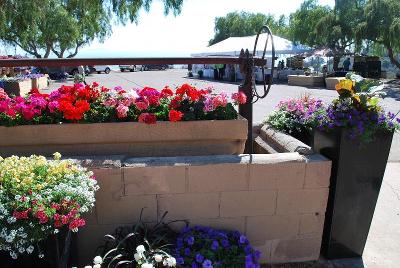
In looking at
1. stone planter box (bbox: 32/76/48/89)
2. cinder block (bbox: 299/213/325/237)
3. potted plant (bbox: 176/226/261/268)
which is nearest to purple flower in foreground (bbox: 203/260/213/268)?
potted plant (bbox: 176/226/261/268)

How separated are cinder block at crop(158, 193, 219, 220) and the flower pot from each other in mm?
Answer: 926

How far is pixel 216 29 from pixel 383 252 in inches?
2644

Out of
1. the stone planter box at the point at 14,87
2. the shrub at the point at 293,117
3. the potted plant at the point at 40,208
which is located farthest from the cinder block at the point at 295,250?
the stone planter box at the point at 14,87

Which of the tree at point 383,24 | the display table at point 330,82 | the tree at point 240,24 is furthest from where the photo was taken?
the tree at point 240,24

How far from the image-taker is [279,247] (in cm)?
307

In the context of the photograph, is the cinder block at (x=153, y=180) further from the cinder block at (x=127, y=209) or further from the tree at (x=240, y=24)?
the tree at (x=240, y=24)

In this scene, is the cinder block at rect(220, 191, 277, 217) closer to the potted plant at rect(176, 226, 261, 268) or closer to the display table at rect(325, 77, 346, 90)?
the potted plant at rect(176, 226, 261, 268)

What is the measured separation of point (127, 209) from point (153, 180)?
0.95 feet

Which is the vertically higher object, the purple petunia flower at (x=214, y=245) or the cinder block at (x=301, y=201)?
the cinder block at (x=301, y=201)

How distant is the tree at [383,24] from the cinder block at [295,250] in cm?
2169

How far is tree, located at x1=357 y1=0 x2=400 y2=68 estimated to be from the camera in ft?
71.0

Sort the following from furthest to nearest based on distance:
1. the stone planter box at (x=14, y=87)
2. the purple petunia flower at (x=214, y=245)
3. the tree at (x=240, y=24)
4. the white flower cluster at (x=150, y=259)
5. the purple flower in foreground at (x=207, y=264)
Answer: the tree at (x=240, y=24), the stone planter box at (x=14, y=87), the purple petunia flower at (x=214, y=245), the purple flower in foreground at (x=207, y=264), the white flower cluster at (x=150, y=259)

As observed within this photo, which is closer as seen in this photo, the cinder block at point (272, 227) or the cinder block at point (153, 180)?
the cinder block at point (153, 180)

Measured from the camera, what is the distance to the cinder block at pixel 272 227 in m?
2.96
